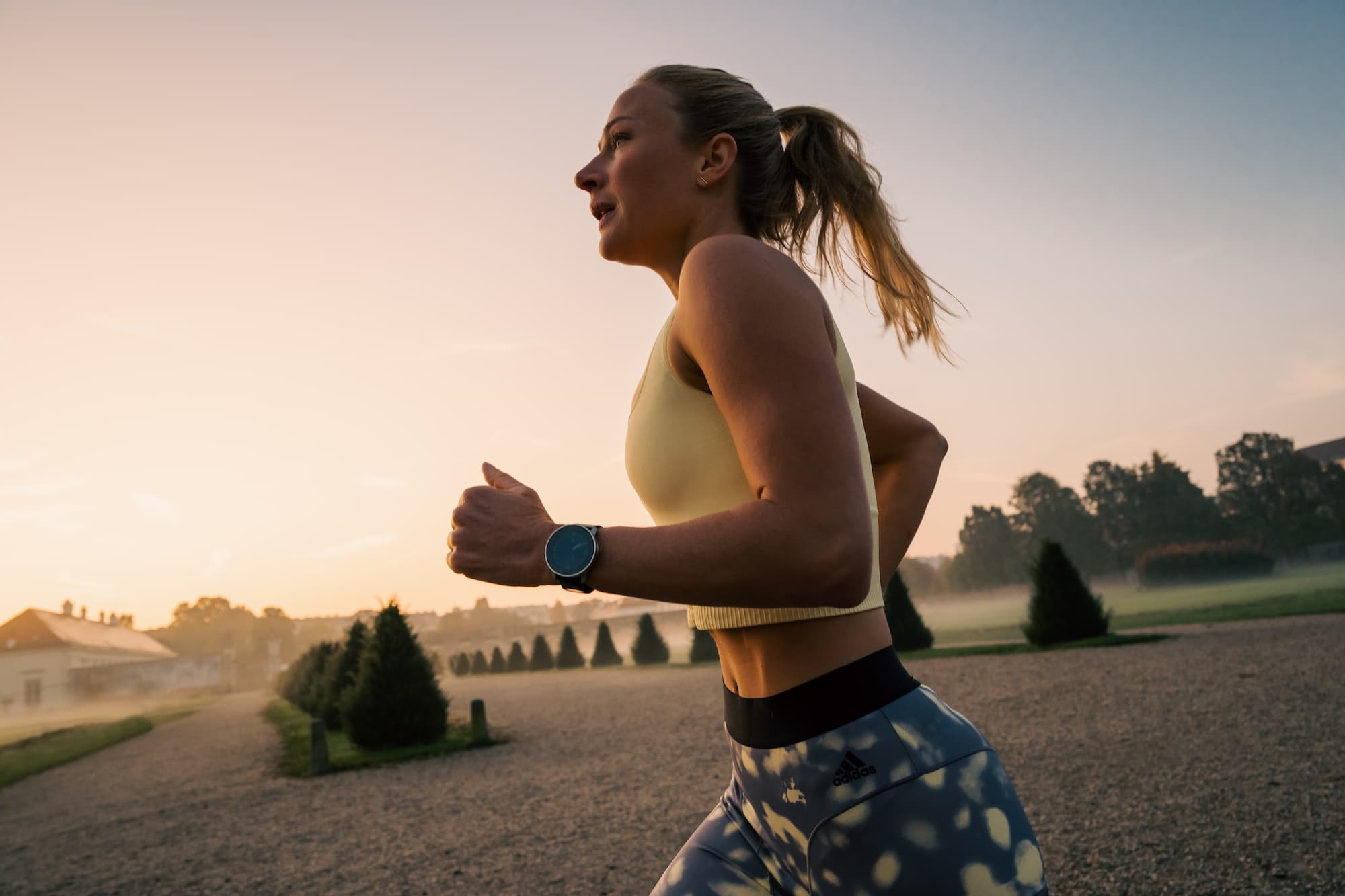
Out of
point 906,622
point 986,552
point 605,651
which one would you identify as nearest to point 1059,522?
point 986,552

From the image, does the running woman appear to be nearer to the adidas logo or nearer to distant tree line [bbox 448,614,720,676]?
the adidas logo

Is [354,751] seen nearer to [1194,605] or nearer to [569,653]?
[569,653]

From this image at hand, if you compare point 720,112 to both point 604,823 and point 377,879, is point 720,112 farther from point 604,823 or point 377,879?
point 604,823

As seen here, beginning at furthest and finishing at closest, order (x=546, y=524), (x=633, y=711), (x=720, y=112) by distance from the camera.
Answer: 1. (x=633, y=711)
2. (x=720, y=112)
3. (x=546, y=524)

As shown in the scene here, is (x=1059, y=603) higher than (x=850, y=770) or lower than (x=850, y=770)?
lower

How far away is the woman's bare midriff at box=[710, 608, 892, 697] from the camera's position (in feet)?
3.85

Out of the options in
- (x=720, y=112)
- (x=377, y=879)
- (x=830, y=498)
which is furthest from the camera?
(x=377, y=879)

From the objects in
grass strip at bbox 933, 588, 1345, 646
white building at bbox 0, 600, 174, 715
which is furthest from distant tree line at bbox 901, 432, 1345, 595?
white building at bbox 0, 600, 174, 715

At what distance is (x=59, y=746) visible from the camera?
21.3 metres

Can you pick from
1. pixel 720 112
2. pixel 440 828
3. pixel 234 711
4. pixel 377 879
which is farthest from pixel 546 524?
pixel 234 711

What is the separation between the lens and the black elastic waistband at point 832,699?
3.75 feet

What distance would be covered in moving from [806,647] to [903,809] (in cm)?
→ 26

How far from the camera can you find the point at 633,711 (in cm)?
1634

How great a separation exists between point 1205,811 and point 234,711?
37302 millimetres
